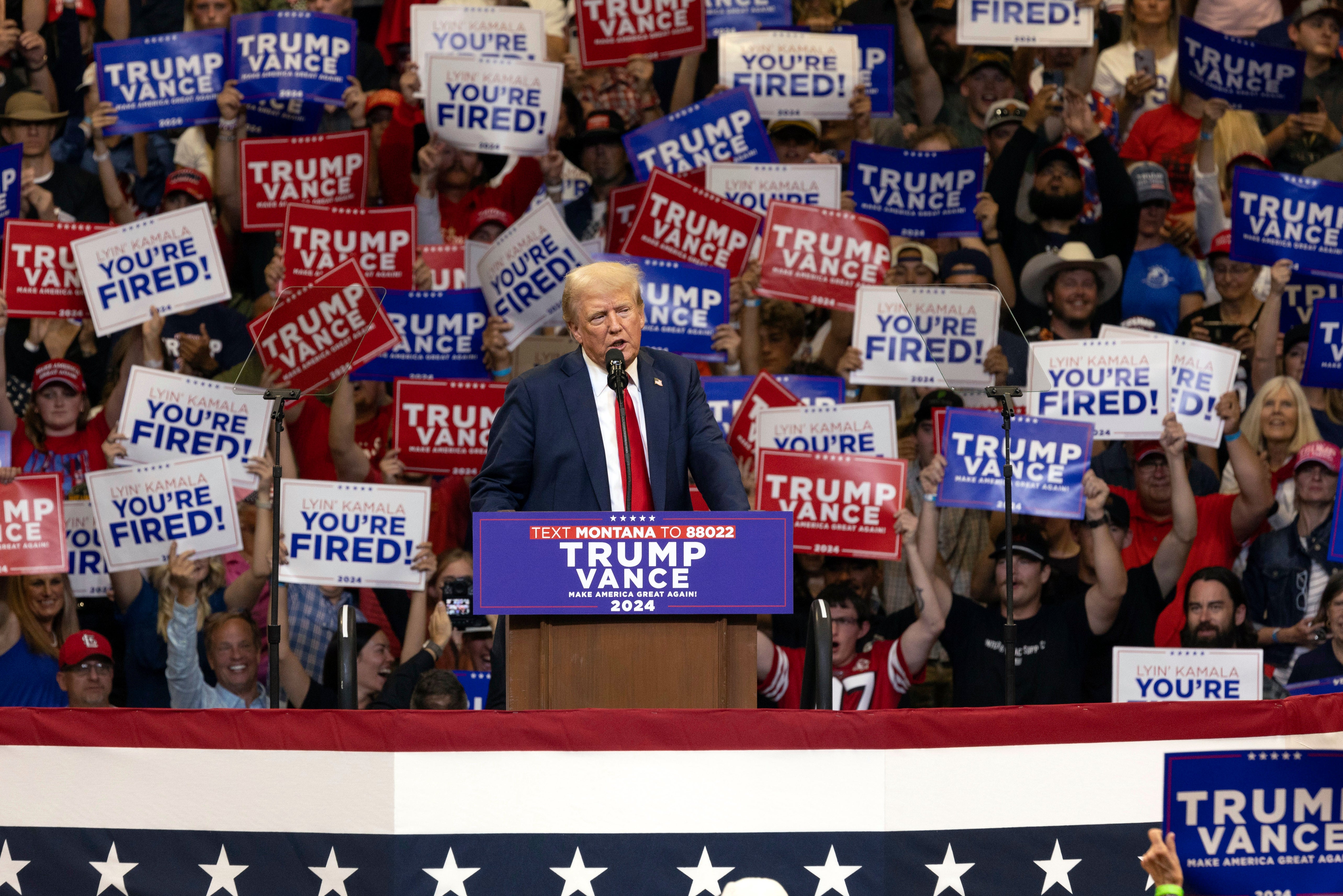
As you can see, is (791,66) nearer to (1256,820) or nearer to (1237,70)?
(1237,70)

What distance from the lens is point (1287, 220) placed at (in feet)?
25.2

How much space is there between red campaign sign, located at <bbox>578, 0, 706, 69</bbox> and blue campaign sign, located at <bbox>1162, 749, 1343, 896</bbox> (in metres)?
6.03

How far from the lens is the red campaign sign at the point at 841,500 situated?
6668mm

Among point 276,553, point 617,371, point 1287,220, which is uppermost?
point 1287,220

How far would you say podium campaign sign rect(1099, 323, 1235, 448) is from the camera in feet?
23.0

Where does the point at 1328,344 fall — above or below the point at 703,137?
below

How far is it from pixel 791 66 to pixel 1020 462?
113 inches

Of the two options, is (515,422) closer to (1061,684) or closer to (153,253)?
(1061,684)

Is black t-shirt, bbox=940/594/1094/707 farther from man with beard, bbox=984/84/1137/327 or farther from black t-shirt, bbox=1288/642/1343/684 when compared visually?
man with beard, bbox=984/84/1137/327

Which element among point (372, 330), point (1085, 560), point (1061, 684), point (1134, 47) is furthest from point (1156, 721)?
point (1134, 47)

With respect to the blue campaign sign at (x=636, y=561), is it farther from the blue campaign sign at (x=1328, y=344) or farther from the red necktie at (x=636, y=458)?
the blue campaign sign at (x=1328, y=344)

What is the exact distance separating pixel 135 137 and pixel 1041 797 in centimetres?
678

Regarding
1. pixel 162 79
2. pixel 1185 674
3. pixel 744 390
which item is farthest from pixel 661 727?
pixel 162 79

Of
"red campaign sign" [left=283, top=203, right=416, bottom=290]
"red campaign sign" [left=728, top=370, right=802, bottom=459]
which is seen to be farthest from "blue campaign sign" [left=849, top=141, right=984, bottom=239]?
"red campaign sign" [left=283, top=203, right=416, bottom=290]
